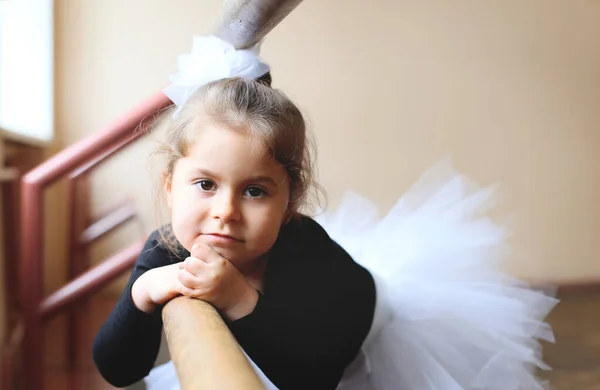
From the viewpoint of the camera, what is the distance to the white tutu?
623 mm

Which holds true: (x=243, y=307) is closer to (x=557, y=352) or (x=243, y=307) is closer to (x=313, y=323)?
(x=313, y=323)

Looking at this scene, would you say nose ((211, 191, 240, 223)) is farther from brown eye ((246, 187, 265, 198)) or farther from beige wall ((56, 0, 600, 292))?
beige wall ((56, 0, 600, 292))

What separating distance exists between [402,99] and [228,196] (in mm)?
1304

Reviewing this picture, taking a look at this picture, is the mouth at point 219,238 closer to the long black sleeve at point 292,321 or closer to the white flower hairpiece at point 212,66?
the long black sleeve at point 292,321

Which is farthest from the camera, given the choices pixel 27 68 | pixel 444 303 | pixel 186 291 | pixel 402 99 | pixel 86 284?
pixel 402 99

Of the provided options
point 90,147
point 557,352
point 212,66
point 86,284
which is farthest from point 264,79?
point 557,352

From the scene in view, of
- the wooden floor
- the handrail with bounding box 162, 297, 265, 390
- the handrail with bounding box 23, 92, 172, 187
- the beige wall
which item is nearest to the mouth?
the handrail with bounding box 162, 297, 265, 390

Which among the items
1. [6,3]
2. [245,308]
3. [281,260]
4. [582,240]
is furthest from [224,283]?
[582,240]

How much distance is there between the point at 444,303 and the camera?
2.18ft

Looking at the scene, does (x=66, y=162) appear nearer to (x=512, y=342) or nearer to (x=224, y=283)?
(x=224, y=283)

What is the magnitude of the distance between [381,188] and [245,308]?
1268 millimetres

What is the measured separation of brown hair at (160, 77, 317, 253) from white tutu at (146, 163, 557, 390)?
0.22 meters

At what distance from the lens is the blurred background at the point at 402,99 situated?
4.71 feet

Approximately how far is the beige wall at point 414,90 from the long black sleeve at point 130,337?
0.96 m
